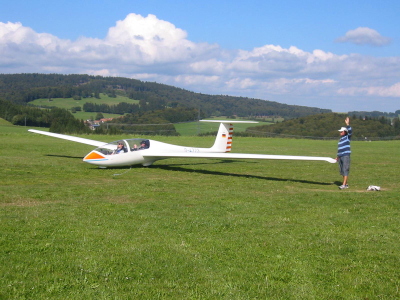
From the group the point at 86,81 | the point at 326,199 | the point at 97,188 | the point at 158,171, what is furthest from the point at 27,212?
the point at 86,81

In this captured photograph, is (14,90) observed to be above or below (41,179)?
above

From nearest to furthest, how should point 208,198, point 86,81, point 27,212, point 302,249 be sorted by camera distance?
point 302,249 < point 27,212 < point 208,198 < point 86,81

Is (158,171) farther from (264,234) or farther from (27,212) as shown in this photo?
(264,234)

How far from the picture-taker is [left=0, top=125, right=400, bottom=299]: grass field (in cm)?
504

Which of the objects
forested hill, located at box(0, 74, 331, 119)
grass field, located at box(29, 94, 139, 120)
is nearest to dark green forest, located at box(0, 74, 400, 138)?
forested hill, located at box(0, 74, 331, 119)

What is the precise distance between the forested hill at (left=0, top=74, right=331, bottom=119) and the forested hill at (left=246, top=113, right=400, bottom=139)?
Result: 4362cm

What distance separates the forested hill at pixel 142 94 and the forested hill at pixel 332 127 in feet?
143

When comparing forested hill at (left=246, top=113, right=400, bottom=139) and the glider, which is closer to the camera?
the glider

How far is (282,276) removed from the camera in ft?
17.8

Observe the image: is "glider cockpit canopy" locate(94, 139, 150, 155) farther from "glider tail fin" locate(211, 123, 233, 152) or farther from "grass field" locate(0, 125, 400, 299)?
"grass field" locate(0, 125, 400, 299)

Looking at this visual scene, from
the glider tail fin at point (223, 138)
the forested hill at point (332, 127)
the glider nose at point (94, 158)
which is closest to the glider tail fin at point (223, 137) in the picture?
the glider tail fin at point (223, 138)

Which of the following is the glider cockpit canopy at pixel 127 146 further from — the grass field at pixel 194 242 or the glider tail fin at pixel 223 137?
the grass field at pixel 194 242

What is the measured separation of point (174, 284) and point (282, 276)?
1.40 metres

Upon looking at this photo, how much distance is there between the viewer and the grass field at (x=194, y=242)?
5043 mm
